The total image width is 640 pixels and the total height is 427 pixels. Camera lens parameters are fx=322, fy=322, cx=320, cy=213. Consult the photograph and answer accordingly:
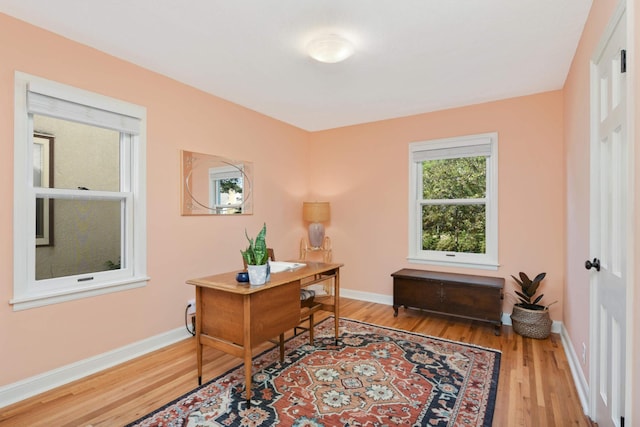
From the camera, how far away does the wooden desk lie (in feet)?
6.83

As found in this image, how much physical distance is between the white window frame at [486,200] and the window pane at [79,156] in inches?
133

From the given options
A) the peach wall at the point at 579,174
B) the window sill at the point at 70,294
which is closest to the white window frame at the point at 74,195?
the window sill at the point at 70,294

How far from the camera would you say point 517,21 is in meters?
2.21

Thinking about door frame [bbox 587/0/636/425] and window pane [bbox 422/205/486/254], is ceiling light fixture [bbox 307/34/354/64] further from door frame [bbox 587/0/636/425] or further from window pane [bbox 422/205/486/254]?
window pane [bbox 422/205/486/254]

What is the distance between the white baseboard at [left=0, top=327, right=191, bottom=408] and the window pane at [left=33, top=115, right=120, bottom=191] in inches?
53.9

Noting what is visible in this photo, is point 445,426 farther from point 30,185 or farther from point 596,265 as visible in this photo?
point 30,185

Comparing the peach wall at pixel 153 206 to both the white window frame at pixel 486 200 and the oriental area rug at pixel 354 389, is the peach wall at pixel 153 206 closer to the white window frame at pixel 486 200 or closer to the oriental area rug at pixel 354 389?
the oriental area rug at pixel 354 389

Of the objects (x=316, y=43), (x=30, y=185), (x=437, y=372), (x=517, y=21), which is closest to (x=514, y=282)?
(x=437, y=372)

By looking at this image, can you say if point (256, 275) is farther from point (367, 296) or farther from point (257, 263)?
point (367, 296)

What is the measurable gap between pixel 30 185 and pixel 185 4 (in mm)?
1656

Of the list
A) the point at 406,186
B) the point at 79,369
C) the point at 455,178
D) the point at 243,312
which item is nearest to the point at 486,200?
the point at 455,178

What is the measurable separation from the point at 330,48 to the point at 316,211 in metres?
2.52

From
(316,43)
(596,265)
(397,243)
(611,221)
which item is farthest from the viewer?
(397,243)

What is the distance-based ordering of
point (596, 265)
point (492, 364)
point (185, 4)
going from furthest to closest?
point (492, 364), point (185, 4), point (596, 265)
